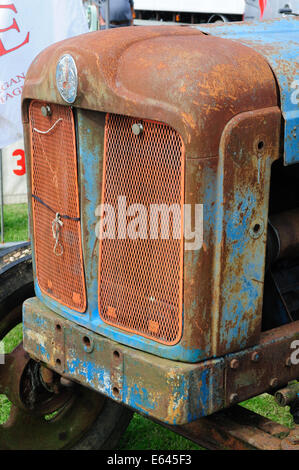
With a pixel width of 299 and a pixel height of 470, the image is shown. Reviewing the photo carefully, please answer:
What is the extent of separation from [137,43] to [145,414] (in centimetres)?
113

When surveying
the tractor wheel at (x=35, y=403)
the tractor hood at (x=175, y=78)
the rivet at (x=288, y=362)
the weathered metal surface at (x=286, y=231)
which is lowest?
the tractor wheel at (x=35, y=403)

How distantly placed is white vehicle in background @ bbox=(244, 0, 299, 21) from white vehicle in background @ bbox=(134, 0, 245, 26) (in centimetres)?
471

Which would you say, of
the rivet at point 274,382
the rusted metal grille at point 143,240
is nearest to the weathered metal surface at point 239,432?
the rivet at point 274,382

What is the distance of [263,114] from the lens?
205cm

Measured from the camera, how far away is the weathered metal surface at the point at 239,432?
2268mm

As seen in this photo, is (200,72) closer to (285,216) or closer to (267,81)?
(267,81)

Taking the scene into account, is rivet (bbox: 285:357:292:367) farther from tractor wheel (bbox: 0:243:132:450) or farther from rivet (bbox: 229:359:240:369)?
tractor wheel (bbox: 0:243:132:450)

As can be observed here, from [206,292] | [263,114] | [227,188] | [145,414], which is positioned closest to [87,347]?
[145,414]

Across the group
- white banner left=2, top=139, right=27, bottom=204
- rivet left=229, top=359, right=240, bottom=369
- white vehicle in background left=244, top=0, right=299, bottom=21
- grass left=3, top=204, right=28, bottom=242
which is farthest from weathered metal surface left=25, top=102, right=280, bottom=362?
white banner left=2, top=139, right=27, bottom=204

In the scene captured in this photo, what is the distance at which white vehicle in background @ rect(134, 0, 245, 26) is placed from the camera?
10781 millimetres

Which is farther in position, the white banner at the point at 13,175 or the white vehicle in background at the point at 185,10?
the white vehicle in background at the point at 185,10

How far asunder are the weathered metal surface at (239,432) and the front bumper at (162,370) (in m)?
0.15

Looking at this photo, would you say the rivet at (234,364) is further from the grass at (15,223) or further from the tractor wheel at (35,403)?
the grass at (15,223)

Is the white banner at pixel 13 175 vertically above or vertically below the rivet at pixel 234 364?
below
